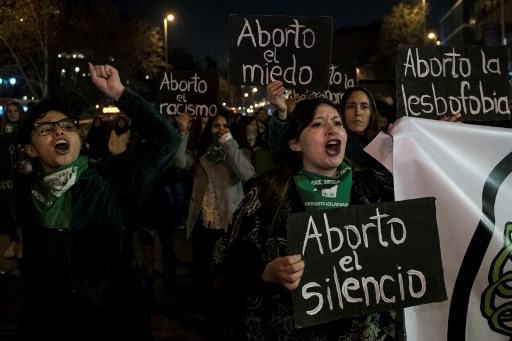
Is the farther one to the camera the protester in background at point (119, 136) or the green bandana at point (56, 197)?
the protester in background at point (119, 136)

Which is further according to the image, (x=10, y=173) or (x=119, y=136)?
(x=119, y=136)

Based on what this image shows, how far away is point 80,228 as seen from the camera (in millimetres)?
2723

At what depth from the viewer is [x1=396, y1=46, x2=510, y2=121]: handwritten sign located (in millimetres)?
3799

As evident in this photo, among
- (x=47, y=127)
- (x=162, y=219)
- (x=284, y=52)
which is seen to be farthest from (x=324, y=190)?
(x=162, y=219)

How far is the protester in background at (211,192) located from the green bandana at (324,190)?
2.79 metres

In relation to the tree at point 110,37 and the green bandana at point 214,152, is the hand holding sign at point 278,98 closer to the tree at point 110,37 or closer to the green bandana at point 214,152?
the green bandana at point 214,152

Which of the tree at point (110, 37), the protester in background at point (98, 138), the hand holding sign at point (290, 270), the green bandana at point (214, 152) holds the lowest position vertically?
the hand holding sign at point (290, 270)

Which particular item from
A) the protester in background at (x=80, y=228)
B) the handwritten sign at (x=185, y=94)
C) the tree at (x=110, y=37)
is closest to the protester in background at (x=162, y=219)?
the handwritten sign at (x=185, y=94)

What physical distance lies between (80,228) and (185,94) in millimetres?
4332

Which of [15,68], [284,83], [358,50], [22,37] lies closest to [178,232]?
[284,83]

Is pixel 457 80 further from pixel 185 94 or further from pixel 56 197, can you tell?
pixel 185 94

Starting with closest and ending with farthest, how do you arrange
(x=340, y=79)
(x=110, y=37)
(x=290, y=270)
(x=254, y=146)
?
1. (x=290, y=270)
2. (x=340, y=79)
3. (x=254, y=146)
4. (x=110, y=37)

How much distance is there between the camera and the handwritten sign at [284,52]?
14.8ft

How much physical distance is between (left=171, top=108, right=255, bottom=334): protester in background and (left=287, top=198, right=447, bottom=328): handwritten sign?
126 inches
